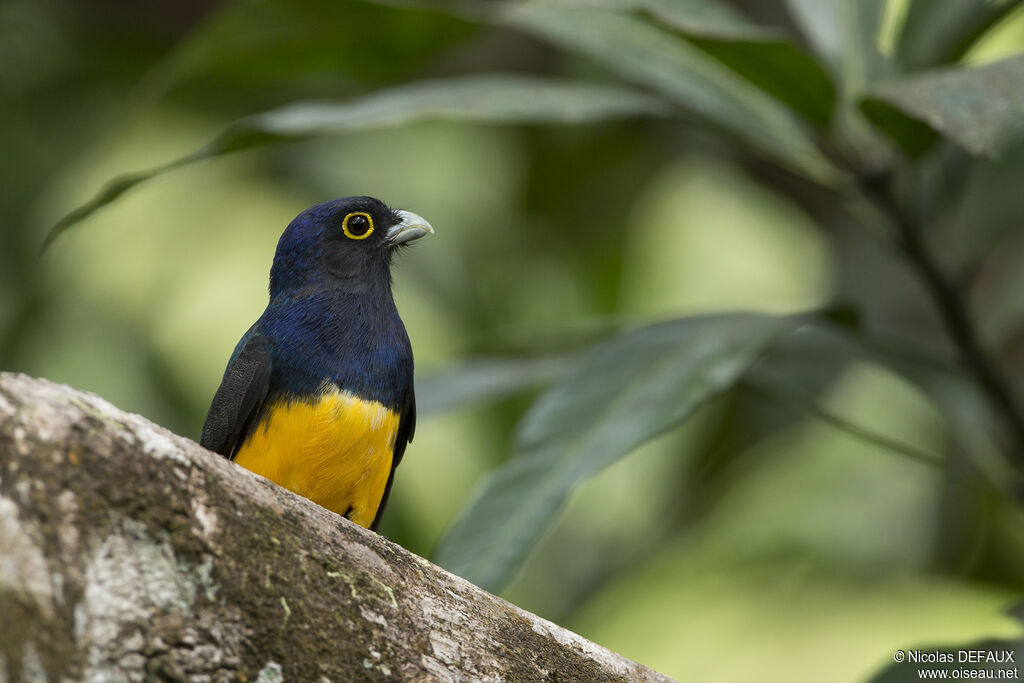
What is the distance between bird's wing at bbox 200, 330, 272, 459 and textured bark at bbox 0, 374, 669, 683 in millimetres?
1114

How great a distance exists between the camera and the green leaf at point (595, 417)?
3.22 metres

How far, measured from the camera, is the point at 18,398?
1649 mm

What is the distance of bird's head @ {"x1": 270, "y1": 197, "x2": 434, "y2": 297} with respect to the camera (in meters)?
3.51

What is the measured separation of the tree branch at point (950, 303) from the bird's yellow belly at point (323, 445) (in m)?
1.99

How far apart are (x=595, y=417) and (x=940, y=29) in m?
1.83

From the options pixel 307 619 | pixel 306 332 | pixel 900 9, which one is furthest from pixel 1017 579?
pixel 307 619

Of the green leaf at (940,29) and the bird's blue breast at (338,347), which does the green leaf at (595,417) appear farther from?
the green leaf at (940,29)

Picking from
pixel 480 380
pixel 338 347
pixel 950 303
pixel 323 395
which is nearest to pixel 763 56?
pixel 950 303

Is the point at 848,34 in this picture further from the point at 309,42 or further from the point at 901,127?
the point at 309,42

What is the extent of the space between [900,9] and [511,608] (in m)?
3.99

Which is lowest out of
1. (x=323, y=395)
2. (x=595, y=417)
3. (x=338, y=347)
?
(x=323, y=395)

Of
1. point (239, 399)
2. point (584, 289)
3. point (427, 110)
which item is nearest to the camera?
point (239, 399)

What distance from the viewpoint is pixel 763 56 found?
3.80 metres

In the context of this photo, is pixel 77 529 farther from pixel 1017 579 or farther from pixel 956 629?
pixel 1017 579
